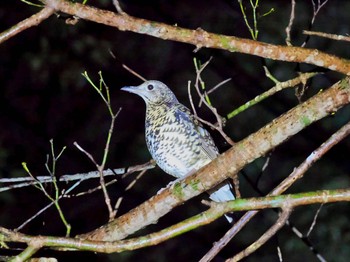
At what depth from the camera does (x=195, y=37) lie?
2.07 metres

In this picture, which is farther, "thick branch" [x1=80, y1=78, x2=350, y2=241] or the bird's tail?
the bird's tail

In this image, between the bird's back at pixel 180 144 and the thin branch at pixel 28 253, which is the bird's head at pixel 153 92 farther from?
the thin branch at pixel 28 253

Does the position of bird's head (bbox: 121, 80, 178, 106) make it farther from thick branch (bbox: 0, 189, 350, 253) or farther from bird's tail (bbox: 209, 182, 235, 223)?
thick branch (bbox: 0, 189, 350, 253)

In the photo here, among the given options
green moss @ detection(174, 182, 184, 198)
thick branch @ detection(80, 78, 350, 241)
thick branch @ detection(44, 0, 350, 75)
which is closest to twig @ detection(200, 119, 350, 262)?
thick branch @ detection(80, 78, 350, 241)

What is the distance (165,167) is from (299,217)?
2570mm

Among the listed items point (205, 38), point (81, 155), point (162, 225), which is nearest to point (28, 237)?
point (205, 38)

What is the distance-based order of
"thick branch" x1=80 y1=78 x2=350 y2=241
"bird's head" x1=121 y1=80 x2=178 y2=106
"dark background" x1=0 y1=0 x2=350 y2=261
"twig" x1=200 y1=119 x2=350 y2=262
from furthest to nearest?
"dark background" x1=0 y1=0 x2=350 y2=261
"bird's head" x1=121 y1=80 x2=178 y2=106
"thick branch" x1=80 y1=78 x2=350 y2=241
"twig" x1=200 y1=119 x2=350 y2=262

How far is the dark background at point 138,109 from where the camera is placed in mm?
5035

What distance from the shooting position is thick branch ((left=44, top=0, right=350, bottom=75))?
199cm

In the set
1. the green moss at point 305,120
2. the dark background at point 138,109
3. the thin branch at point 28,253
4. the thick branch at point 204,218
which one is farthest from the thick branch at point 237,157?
the dark background at point 138,109

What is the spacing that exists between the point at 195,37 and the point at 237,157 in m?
0.39

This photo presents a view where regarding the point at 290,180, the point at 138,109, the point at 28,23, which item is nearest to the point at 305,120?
the point at 290,180

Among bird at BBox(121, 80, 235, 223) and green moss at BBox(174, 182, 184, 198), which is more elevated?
bird at BBox(121, 80, 235, 223)

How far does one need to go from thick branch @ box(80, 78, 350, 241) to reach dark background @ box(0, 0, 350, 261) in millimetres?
2512
